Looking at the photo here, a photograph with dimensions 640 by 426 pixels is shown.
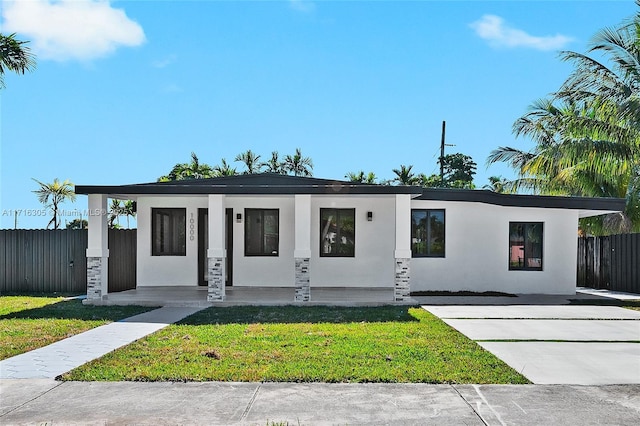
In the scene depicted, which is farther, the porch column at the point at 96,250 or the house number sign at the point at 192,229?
the house number sign at the point at 192,229

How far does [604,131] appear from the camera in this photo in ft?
52.5

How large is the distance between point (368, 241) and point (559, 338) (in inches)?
272

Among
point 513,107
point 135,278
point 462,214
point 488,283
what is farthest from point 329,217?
point 513,107

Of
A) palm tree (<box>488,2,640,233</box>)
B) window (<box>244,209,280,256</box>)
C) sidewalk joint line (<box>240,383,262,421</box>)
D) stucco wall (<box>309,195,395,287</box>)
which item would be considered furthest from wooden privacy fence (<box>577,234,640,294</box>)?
sidewalk joint line (<box>240,383,262,421</box>)

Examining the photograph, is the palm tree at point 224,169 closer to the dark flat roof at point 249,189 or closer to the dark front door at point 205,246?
the dark front door at point 205,246

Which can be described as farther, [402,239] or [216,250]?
[216,250]

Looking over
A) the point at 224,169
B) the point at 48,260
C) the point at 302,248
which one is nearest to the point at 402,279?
the point at 302,248

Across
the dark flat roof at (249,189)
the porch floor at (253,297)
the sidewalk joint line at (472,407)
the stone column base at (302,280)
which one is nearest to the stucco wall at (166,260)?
the porch floor at (253,297)

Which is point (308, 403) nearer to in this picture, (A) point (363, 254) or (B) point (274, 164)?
(A) point (363, 254)

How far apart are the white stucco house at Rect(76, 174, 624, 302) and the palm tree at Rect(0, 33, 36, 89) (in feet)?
14.9

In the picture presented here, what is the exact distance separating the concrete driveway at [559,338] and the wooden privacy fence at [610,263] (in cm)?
462

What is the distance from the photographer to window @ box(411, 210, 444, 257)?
1492 cm

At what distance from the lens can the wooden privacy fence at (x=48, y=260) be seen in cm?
1518

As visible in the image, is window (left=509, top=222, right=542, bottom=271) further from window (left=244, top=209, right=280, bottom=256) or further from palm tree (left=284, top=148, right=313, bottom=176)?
palm tree (left=284, top=148, right=313, bottom=176)
